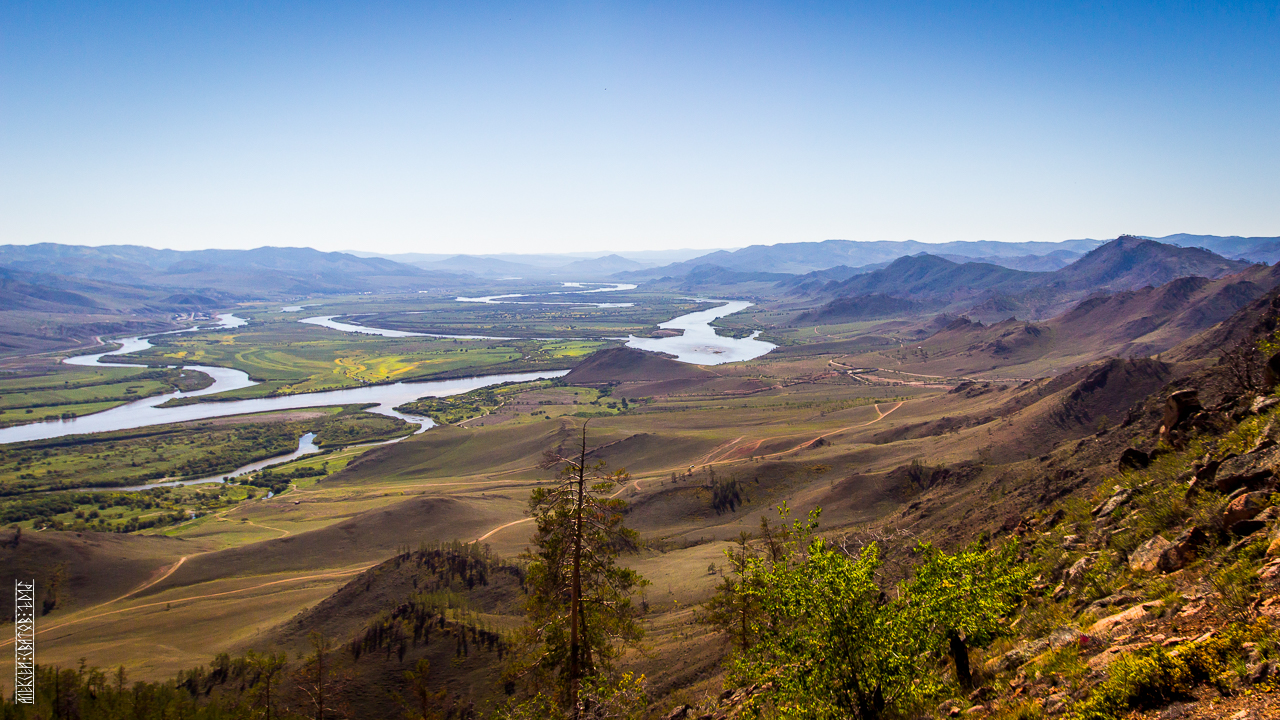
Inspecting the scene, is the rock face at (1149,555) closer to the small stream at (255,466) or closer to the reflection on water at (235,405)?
the small stream at (255,466)

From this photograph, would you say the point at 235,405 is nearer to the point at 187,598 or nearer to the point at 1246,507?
the point at 187,598

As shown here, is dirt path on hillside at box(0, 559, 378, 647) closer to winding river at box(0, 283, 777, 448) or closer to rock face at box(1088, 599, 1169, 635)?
rock face at box(1088, 599, 1169, 635)

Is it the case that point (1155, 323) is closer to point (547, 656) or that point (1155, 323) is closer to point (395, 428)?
point (395, 428)

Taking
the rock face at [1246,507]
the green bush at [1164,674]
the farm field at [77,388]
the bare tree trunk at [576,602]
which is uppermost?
the rock face at [1246,507]

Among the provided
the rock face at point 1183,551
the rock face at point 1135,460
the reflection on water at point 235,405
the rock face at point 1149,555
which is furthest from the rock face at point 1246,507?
the reflection on water at point 235,405

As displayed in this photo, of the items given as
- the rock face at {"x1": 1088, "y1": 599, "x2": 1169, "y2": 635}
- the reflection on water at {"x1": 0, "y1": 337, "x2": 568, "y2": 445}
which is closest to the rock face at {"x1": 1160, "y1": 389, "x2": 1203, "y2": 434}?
the rock face at {"x1": 1088, "y1": 599, "x2": 1169, "y2": 635}

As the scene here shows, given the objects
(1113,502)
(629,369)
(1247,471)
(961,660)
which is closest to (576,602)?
(961,660)
